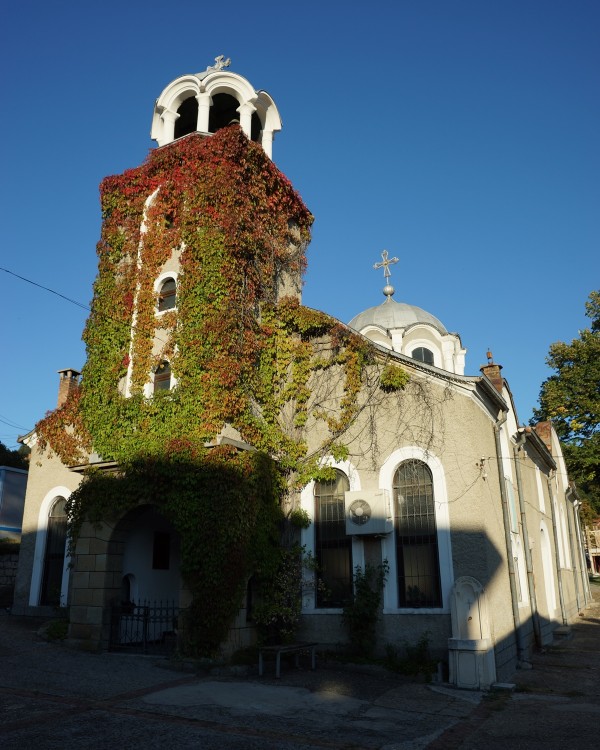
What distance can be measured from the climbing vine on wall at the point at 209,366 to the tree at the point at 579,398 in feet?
62.1

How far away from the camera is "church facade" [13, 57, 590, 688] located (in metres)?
12.8

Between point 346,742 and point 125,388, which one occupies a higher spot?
point 125,388

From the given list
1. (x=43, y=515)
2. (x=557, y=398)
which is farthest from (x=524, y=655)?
(x=557, y=398)

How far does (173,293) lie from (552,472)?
16199 mm

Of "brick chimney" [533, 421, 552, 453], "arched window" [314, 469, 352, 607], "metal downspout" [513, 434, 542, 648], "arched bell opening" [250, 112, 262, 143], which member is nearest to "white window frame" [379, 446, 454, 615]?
"arched window" [314, 469, 352, 607]

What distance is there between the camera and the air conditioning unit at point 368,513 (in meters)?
13.2

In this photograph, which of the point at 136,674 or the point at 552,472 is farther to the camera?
the point at 552,472

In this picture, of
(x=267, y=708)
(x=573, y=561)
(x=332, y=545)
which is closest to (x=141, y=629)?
(x=332, y=545)

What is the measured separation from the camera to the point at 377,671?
12305mm

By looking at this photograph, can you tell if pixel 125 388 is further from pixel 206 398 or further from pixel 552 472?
pixel 552 472

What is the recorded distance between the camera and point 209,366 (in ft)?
45.7

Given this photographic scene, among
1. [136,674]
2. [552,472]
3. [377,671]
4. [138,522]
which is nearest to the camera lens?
[136,674]

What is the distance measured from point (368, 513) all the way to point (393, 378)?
A: 3050 mm

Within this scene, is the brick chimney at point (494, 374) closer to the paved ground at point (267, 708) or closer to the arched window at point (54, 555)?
the paved ground at point (267, 708)
